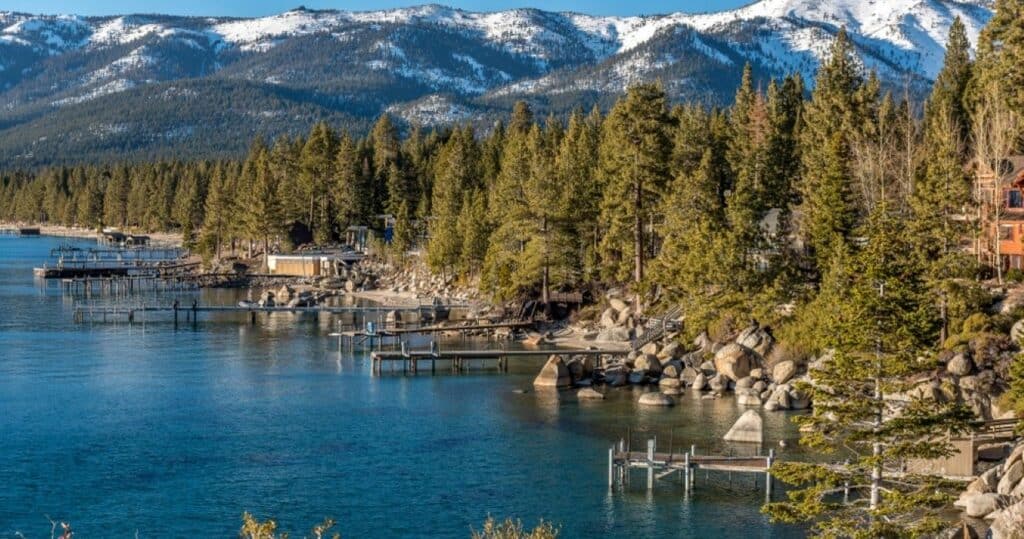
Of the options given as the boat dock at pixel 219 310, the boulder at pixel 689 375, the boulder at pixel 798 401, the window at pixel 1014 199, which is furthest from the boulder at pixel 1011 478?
the boat dock at pixel 219 310

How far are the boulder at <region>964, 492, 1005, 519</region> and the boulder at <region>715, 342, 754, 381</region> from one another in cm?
2283

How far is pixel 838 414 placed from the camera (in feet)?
98.2

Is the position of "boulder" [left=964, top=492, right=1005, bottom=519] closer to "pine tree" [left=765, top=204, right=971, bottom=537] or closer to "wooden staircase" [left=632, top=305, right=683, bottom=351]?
"pine tree" [left=765, top=204, right=971, bottom=537]

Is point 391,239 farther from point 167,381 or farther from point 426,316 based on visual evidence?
point 167,381

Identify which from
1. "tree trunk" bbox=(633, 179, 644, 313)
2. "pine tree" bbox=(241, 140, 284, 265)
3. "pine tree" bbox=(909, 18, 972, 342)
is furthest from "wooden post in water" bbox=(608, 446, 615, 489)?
"pine tree" bbox=(241, 140, 284, 265)

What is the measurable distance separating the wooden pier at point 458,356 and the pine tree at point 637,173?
36.8ft

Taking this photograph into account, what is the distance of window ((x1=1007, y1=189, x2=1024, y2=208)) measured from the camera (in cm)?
6694

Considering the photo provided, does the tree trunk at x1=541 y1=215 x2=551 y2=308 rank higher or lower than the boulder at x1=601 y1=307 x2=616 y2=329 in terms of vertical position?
higher

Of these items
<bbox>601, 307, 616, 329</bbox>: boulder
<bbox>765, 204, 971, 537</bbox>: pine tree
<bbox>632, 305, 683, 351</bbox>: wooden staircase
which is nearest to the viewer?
<bbox>765, 204, 971, 537</bbox>: pine tree

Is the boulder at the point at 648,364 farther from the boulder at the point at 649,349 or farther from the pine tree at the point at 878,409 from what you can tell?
the pine tree at the point at 878,409

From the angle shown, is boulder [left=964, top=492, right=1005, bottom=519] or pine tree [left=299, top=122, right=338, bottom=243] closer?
boulder [left=964, top=492, right=1005, bottom=519]

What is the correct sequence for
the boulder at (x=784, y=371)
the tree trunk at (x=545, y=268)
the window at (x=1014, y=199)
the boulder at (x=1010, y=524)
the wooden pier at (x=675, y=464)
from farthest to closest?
the tree trunk at (x=545, y=268) → the window at (x=1014, y=199) → the boulder at (x=784, y=371) → the wooden pier at (x=675, y=464) → the boulder at (x=1010, y=524)

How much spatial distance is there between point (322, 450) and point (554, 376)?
16.7 meters

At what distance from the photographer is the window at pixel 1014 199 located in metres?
66.9
